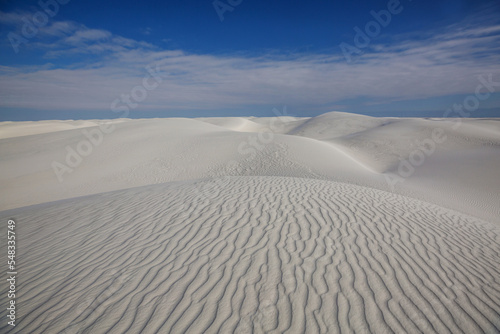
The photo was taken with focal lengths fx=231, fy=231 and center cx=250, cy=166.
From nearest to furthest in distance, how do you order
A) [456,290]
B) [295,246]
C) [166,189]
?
[456,290], [295,246], [166,189]

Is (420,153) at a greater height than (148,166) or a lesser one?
lesser

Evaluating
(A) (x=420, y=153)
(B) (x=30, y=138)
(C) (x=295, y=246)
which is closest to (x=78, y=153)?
(B) (x=30, y=138)

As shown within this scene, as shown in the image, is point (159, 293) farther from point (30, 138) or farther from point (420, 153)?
point (30, 138)

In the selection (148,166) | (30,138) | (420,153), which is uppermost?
(30,138)

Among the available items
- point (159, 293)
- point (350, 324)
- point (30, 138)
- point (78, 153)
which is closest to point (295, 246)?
point (350, 324)

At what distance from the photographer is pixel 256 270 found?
3584 millimetres

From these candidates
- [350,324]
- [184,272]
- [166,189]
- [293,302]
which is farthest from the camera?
[166,189]

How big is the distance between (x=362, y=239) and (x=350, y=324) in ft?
6.71

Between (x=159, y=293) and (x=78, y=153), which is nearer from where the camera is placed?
(x=159, y=293)

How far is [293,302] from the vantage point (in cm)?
304

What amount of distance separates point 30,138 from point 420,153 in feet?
113

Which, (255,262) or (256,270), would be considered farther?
(255,262)

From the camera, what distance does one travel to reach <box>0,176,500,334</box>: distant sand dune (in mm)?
2875

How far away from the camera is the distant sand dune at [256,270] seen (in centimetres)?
Result: 288
